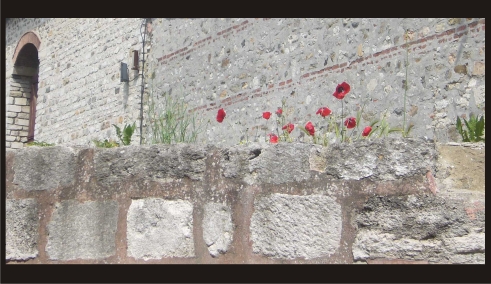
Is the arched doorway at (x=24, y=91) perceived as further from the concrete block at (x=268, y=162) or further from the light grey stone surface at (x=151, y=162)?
the concrete block at (x=268, y=162)

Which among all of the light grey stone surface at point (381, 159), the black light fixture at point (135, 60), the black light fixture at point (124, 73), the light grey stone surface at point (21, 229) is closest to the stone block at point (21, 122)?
the black light fixture at point (124, 73)

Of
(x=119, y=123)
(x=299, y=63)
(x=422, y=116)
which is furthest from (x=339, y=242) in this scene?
(x=119, y=123)

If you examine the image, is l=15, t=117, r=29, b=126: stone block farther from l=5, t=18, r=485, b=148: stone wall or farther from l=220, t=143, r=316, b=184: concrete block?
l=220, t=143, r=316, b=184: concrete block

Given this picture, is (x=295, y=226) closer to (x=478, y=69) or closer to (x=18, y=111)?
(x=478, y=69)

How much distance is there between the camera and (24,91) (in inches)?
567

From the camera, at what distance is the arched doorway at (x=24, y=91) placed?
14.2 m

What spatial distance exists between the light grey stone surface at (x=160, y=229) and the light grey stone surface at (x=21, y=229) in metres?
0.39

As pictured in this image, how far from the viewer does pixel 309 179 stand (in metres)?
2.62

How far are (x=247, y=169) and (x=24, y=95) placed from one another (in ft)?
40.7

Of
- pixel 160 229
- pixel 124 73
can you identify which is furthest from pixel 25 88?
pixel 160 229

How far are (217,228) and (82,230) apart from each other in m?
0.51

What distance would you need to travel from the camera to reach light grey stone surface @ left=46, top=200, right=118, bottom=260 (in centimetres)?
277

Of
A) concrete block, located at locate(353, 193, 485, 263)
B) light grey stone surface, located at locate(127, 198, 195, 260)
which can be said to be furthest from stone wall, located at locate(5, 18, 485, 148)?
concrete block, located at locate(353, 193, 485, 263)

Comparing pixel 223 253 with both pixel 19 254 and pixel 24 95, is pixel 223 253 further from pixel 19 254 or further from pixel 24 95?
pixel 24 95
